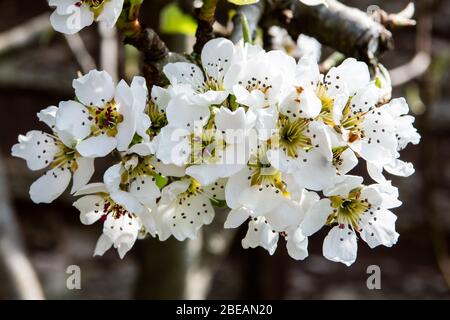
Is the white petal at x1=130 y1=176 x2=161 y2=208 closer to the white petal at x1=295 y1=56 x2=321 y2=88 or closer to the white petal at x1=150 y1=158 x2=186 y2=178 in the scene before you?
the white petal at x1=150 y1=158 x2=186 y2=178

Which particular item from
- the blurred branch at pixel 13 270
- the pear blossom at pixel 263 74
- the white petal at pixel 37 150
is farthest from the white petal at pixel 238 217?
the blurred branch at pixel 13 270

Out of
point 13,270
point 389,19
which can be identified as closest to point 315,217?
point 389,19

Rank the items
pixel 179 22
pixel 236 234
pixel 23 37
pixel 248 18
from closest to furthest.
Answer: pixel 248 18 < pixel 179 22 < pixel 23 37 < pixel 236 234

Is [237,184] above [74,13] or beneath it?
beneath

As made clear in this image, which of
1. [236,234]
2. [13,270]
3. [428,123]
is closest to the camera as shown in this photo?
[13,270]

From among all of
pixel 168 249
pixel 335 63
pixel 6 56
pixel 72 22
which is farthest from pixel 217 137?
pixel 6 56

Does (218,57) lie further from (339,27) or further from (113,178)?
(339,27)

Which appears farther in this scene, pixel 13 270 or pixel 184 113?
pixel 13 270

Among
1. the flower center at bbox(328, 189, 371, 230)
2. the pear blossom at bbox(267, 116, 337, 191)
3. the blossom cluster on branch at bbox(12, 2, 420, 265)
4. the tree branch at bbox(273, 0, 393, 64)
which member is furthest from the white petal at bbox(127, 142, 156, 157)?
the tree branch at bbox(273, 0, 393, 64)

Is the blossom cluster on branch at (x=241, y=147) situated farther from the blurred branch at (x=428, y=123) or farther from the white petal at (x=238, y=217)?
the blurred branch at (x=428, y=123)
